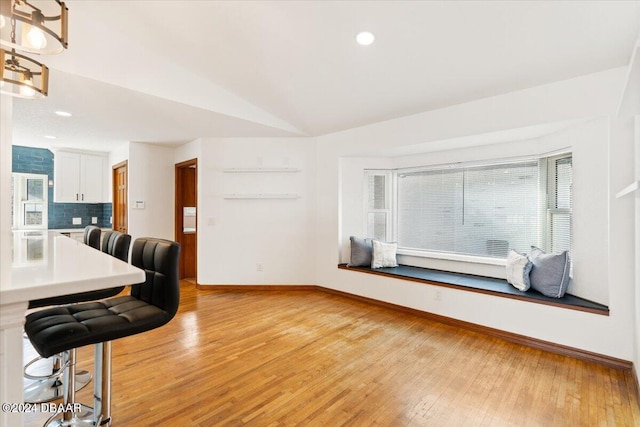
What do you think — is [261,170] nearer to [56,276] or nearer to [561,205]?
[56,276]

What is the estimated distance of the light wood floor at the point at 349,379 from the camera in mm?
1732

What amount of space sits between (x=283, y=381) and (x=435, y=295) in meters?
1.96

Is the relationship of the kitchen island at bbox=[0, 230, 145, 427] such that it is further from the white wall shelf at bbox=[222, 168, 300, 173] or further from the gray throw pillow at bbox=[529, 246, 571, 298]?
the white wall shelf at bbox=[222, 168, 300, 173]

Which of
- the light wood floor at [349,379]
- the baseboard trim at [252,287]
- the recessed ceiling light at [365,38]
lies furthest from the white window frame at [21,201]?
the recessed ceiling light at [365,38]

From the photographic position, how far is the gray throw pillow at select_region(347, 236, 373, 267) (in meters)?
4.07

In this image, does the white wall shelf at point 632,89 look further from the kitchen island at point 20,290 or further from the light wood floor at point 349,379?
the kitchen island at point 20,290

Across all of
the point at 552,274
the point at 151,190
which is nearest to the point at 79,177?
the point at 151,190

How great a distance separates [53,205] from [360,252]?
5741 millimetres

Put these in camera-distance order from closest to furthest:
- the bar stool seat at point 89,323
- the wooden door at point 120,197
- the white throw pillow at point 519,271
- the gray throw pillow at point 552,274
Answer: the bar stool seat at point 89,323 → the gray throw pillow at point 552,274 → the white throw pillow at point 519,271 → the wooden door at point 120,197

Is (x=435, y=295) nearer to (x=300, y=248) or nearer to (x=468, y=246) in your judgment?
(x=468, y=246)

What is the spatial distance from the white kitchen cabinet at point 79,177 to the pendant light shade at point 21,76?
4.33 metres

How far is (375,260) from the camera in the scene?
156 inches

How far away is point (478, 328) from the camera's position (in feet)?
9.62

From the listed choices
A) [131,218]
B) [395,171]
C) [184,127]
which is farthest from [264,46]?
[131,218]
